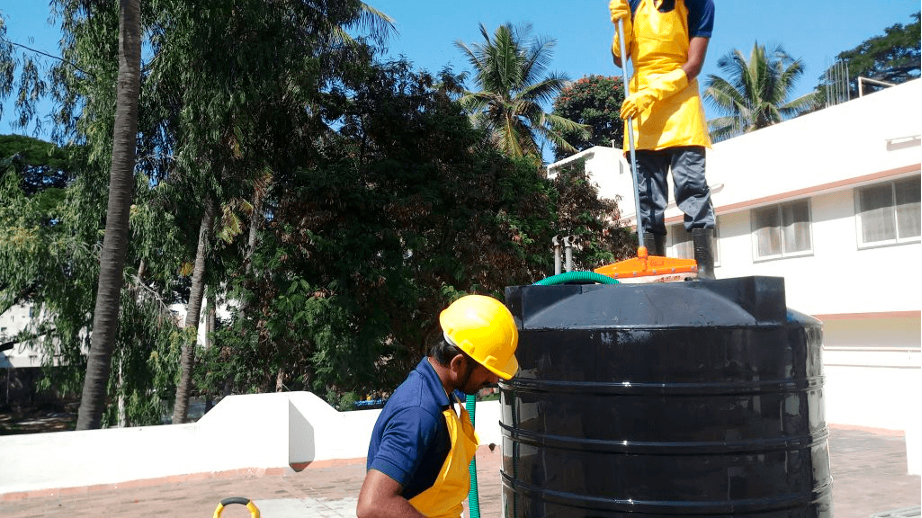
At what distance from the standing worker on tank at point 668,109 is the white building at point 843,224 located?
396 inches

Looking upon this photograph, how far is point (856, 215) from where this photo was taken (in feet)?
51.6

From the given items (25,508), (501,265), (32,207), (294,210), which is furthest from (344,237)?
(25,508)

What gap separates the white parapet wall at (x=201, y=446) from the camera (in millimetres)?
8234

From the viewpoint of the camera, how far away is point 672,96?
4.04 meters

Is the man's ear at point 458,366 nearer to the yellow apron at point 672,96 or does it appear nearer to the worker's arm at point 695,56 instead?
the yellow apron at point 672,96

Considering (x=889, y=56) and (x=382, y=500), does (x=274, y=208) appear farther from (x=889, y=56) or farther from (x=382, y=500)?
(x=889, y=56)

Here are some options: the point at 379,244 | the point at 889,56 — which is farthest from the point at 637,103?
the point at 889,56

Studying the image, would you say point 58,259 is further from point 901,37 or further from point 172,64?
point 901,37

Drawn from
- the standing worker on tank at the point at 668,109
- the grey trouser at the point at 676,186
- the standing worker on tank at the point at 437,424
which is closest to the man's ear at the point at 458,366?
the standing worker on tank at the point at 437,424

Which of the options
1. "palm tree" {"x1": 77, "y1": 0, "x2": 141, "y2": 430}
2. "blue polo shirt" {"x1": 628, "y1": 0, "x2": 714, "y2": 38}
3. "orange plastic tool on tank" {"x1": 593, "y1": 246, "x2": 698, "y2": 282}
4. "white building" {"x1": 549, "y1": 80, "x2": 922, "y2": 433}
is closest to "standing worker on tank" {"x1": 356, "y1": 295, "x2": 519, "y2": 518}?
"orange plastic tool on tank" {"x1": 593, "y1": 246, "x2": 698, "y2": 282}

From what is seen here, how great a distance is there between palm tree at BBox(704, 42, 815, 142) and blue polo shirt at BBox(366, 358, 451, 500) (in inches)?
1456

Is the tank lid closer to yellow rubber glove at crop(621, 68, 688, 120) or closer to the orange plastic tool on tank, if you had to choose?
the orange plastic tool on tank

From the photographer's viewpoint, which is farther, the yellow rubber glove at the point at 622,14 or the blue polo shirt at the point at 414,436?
the yellow rubber glove at the point at 622,14

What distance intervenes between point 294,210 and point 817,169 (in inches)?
408
